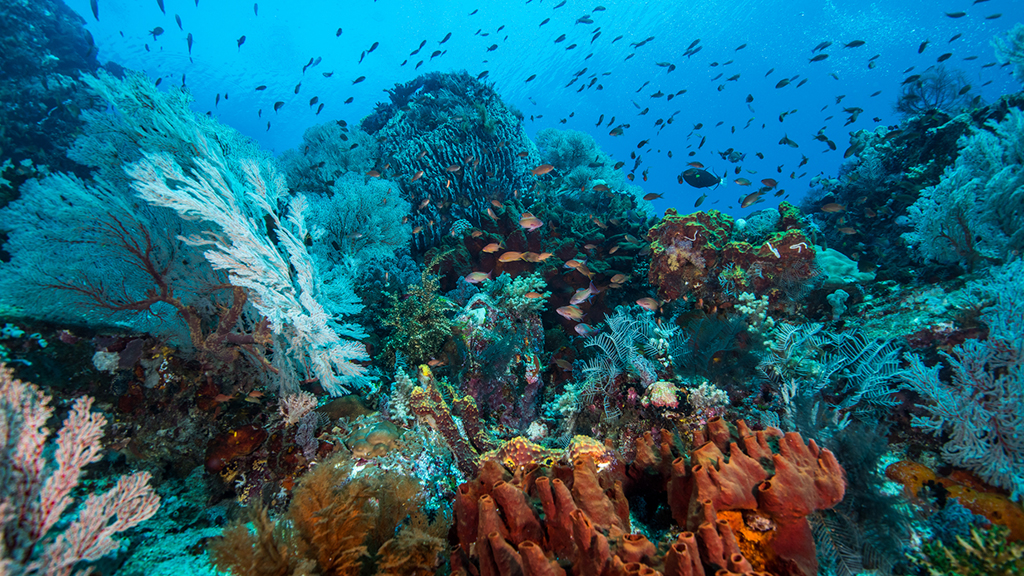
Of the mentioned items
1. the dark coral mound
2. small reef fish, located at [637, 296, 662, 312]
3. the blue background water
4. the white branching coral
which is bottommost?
small reef fish, located at [637, 296, 662, 312]

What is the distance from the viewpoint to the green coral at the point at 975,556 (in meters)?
2.04

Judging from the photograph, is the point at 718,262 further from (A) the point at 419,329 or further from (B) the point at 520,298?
(A) the point at 419,329

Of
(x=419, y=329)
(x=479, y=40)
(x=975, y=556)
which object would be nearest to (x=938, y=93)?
(x=975, y=556)

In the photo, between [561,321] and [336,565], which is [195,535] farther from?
[561,321]

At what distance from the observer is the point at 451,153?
8602 mm

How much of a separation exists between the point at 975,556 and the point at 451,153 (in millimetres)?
9145

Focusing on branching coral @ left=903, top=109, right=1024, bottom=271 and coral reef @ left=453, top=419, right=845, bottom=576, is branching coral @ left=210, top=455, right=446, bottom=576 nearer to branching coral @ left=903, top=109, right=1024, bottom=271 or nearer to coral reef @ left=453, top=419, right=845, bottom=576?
coral reef @ left=453, top=419, right=845, bottom=576

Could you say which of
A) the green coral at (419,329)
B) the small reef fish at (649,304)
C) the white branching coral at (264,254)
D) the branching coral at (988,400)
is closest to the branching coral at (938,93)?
the branching coral at (988,400)

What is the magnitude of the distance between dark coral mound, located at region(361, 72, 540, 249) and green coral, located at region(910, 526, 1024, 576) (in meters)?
7.88

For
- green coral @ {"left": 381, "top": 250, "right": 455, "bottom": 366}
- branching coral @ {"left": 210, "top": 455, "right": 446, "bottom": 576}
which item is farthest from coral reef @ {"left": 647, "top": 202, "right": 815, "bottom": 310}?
branching coral @ {"left": 210, "top": 455, "right": 446, "bottom": 576}

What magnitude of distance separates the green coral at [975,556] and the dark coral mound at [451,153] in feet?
25.9

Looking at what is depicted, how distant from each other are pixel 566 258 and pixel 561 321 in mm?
1362

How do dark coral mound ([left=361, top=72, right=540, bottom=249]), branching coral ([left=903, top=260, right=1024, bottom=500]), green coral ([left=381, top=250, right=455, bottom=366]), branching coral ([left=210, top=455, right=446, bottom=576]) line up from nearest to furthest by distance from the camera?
branching coral ([left=210, top=455, right=446, bottom=576]) < branching coral ([left=903, top=260, right=1024, bottom=500]) < green coral ([left=381, top=250, right=455, bottom=366]) < dark coral mound ([left=361, top=72, right=540, bottom=249])

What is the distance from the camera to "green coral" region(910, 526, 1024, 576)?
2041 millimetres
